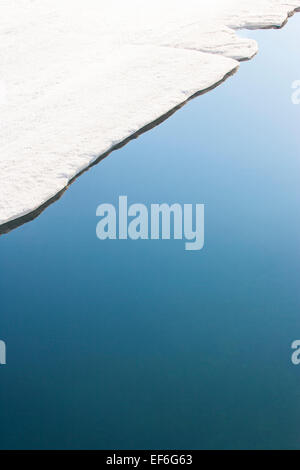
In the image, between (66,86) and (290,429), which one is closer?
(290,429)

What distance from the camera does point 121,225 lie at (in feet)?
6.95

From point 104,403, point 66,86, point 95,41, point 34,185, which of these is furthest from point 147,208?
point 95,41

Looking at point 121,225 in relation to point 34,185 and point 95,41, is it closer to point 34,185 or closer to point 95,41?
point 34,185

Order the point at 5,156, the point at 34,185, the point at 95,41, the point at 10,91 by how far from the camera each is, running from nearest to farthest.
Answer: the point at 34,185 < the point at 5,156 < the point at 10,91 < the point at 95,41

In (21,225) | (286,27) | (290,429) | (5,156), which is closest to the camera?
(290,429)

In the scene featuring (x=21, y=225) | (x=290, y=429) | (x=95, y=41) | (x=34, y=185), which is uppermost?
(x=95, y=41)

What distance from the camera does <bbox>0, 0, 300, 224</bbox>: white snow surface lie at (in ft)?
7.98

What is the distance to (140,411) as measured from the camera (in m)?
1.53

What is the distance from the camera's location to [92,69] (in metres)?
3.21

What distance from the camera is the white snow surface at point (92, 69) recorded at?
2434 mm

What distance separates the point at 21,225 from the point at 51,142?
528mm

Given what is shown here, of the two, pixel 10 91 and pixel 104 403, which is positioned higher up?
pixel 10 91

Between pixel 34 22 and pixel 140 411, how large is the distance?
9.53 feet

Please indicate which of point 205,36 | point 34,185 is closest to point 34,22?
point 205,36
